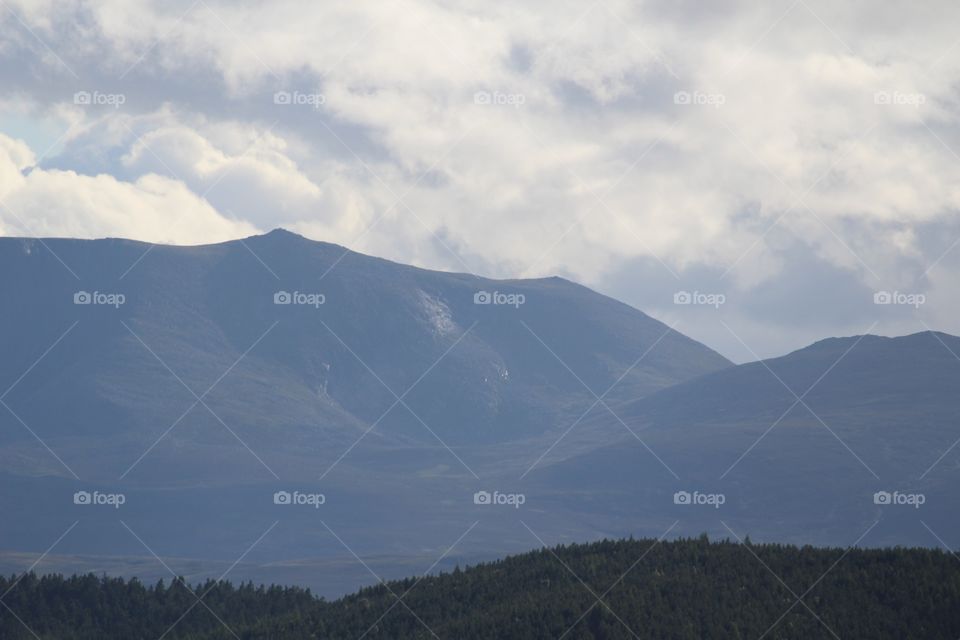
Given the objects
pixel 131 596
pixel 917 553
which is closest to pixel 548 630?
pixel 917 553

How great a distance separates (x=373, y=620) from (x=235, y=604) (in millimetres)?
13002

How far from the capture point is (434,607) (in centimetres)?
4788

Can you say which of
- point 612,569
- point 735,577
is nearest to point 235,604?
point 612,569

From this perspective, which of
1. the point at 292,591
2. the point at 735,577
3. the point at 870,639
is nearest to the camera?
the point at 870,639

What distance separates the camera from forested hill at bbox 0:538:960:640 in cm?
4219

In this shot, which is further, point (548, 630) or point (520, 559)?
point (520, 559)

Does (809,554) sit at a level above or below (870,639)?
above

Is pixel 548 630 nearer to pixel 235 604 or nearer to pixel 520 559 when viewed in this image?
pixel 520 559

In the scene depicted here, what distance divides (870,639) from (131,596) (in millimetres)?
33126

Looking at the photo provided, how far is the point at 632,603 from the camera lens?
43.7 metres

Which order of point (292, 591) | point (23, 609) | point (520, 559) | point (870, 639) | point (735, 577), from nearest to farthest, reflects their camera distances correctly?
point (870, 639), point (735, 577), point (520, 559), point (23, 609), point (292, 591)

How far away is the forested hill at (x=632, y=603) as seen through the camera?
138ft

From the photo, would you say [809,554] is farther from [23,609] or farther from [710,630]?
[23,609]

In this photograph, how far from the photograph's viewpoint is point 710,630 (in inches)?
1645
